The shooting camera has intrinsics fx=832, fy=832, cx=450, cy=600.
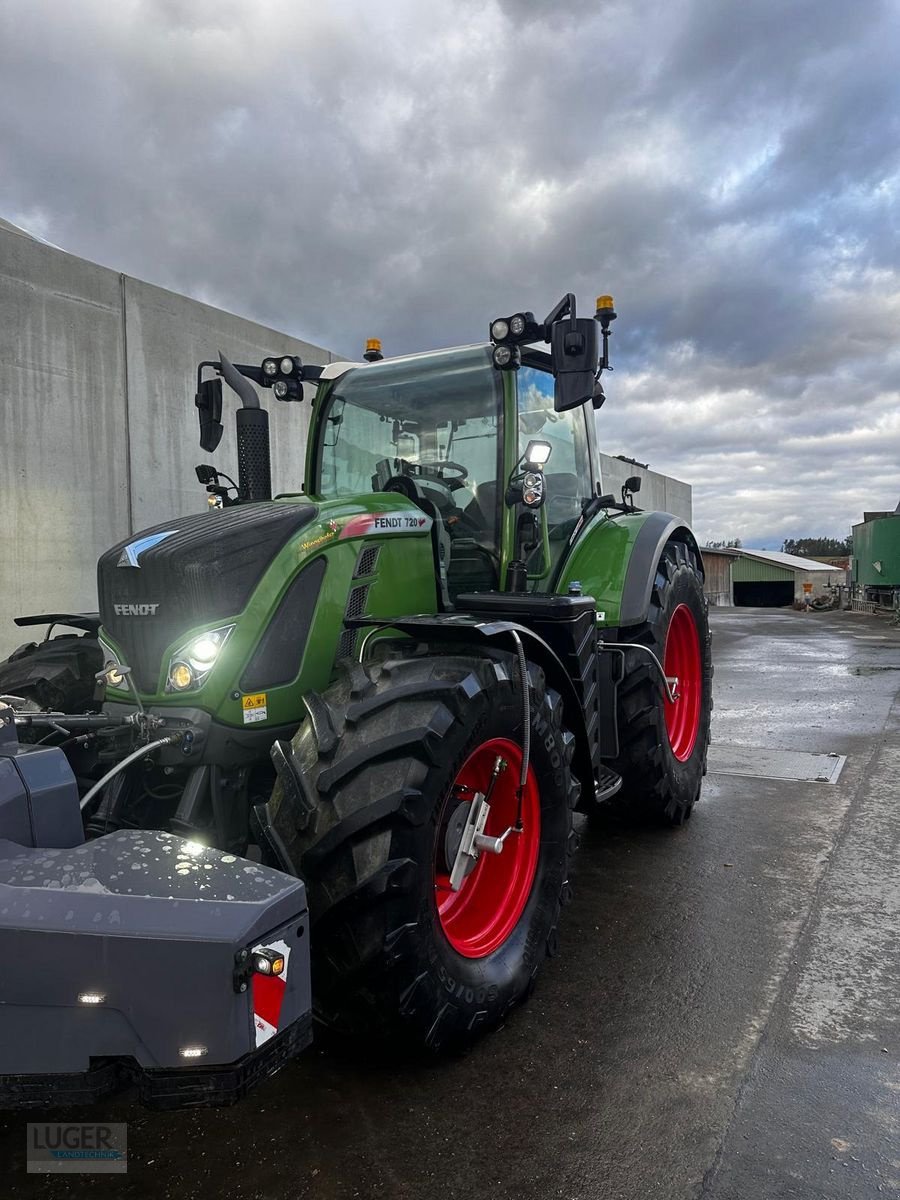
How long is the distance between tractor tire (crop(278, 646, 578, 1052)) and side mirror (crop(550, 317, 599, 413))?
3.31ft

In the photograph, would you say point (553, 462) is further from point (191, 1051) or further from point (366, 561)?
Answer: point (191, 1051)

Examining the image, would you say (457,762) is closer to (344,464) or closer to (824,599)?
(344,464)

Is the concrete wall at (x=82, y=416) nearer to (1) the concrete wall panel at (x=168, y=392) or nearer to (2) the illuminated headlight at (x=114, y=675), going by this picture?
(1) the concrete wall panel at (x=168, y=392)

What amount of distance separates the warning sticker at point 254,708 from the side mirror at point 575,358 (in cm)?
147

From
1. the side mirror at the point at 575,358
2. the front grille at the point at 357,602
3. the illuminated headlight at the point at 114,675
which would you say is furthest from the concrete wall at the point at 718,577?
the illuminated headlight at the point at 114,675

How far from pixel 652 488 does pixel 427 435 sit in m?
23.8

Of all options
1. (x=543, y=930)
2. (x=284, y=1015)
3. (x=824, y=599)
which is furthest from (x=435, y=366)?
(x=824, y=599)

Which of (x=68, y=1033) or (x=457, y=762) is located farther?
(x=457, y=762)

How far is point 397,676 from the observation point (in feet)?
7.67

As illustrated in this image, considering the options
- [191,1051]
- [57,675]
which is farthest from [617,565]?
[191,1051]

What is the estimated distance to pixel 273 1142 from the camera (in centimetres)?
198

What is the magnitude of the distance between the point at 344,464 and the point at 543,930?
214 cm

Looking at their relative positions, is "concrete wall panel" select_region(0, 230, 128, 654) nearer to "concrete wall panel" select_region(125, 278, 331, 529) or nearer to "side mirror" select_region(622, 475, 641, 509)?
"concrete wall panel" select_region(125, 278, 331, 529)

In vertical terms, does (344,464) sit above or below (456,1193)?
above
